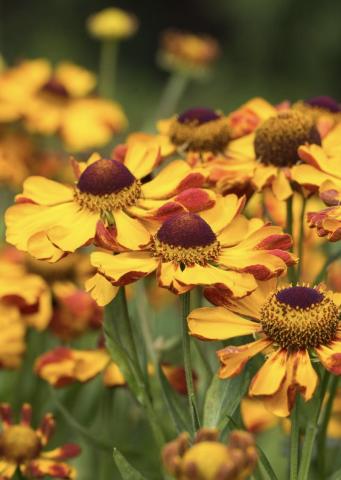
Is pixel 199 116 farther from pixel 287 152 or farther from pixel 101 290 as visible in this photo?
pixel 101 290

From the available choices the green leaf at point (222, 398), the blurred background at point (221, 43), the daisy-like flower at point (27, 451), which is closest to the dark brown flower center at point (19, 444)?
the daisy-like flower at point (27, 451)

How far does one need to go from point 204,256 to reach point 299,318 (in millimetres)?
108

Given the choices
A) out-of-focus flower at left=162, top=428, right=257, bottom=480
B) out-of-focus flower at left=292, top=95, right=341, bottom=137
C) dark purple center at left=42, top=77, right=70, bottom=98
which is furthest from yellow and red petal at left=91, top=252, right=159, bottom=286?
dark purple center at left=42, top=77, right=70, bottom=98

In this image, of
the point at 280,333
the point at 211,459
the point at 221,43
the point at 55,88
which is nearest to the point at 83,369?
the point at 280,333

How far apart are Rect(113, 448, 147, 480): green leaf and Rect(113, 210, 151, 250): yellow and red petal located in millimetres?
177

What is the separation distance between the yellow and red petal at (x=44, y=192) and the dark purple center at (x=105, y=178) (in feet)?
0.12

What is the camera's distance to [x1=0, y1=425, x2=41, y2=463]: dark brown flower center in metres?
1.09

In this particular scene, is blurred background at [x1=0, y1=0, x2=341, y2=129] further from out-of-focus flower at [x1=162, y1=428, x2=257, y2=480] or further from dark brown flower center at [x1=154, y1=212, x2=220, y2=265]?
out-of-focus flower at [x1=162, y1=428, x2=257, y2=480]

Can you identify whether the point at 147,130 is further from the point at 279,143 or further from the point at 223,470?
the point at 223,470

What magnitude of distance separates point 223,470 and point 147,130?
1.43 meters

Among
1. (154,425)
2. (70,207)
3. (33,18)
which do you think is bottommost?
(33,18)

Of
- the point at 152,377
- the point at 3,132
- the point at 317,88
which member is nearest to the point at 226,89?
the point at 317,88

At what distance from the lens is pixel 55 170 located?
6.10 ft

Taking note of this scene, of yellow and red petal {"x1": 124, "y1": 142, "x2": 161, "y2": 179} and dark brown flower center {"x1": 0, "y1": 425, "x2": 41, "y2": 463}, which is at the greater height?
yellow and red petal {"x1": 124, "y1": 142, "x2": 161, "y2": 179}
